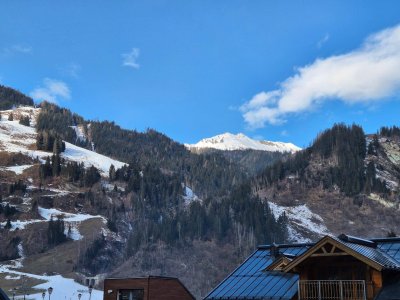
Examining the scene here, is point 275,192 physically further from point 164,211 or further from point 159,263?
point 159,263

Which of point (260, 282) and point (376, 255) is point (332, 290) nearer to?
point (376, 255)

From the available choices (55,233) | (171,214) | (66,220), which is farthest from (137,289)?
(171,214)

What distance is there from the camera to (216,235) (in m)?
150

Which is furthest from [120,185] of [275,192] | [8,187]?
[275,192]

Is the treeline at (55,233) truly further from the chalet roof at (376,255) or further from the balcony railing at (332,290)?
the chalet roof at (376,255)

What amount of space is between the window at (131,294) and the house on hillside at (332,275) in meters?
11.6

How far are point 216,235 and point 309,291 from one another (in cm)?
12730

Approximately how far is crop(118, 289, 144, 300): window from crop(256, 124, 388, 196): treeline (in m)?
139

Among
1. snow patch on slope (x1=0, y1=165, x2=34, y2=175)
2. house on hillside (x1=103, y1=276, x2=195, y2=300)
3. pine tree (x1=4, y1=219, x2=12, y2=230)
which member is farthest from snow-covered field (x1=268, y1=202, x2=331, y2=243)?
house on hillside (x1=103, y1=276, x2=195, y2=300)

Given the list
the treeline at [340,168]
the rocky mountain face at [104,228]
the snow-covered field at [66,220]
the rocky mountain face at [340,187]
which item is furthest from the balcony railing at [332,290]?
the treeline at [340,168]

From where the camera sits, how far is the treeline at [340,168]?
170 m

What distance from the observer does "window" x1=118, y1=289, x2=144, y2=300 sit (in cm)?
3806

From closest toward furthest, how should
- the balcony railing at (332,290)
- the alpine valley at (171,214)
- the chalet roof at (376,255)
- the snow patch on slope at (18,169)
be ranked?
1. the chalet roof at (376,255)
2. the balcony railing at (332,290)
3. the alpine valley at (171,214)
4. the snow patch on slope at (18,169)

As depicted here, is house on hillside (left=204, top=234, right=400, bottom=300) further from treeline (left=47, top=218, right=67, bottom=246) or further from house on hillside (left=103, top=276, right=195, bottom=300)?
treeline (left=47, top=218, right=67, bottom=246)
